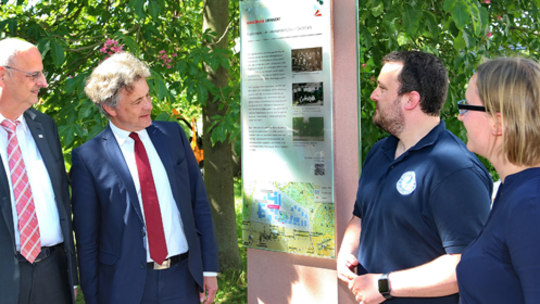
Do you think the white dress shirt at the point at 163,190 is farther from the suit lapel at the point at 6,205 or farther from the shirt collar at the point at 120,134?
the suit lapel at the point at 6,205

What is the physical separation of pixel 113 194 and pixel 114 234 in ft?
0.66

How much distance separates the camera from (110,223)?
2.54 meters

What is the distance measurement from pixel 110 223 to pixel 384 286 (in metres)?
1.37

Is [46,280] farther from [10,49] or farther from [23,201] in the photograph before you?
[10,49]

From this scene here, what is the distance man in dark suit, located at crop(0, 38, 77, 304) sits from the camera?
2289 mm

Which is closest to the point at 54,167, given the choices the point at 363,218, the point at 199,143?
the point at 363,218

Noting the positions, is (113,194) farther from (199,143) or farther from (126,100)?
(199,143)

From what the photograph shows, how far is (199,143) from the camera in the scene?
501 inches

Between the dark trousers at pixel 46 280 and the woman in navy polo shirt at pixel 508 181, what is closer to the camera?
the woman in navy polo shirt at pixel 508 181

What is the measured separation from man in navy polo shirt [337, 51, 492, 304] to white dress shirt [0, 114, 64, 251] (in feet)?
4.70

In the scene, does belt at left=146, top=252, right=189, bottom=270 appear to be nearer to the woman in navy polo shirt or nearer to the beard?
the beard

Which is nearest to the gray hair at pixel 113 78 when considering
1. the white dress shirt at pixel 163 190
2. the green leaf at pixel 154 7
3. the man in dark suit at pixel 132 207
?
the man in dark suit at pixel 132 207

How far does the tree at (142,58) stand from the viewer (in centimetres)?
365

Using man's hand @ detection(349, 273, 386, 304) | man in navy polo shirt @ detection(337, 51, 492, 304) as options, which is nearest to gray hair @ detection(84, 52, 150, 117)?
man in navy polo shirt @ detection(337, 51, 492, 304)
